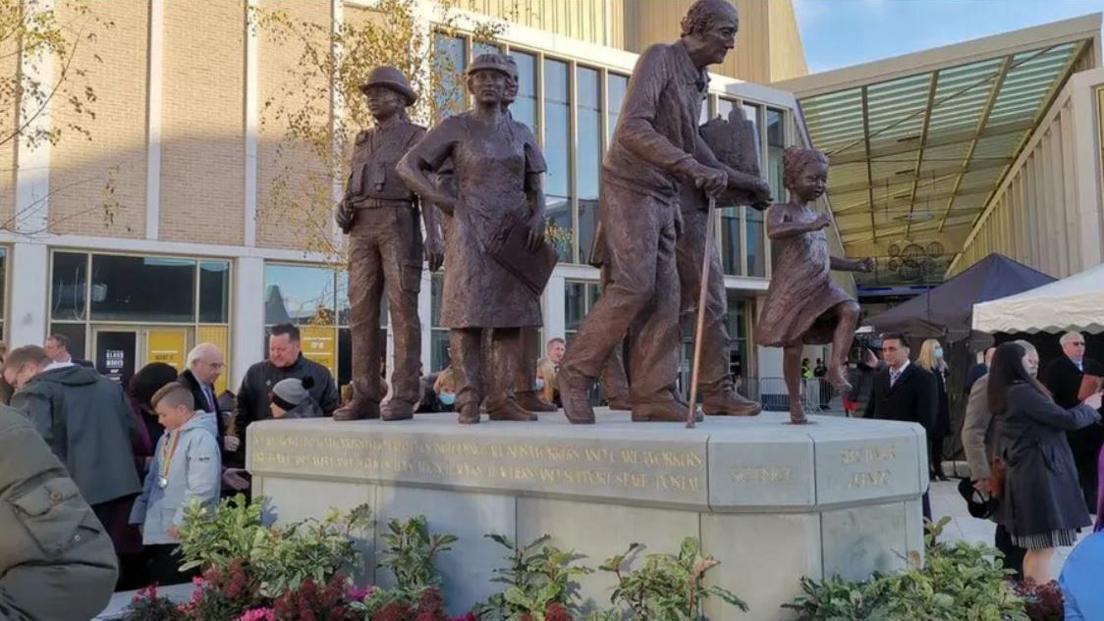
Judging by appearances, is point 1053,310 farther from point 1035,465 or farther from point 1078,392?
point 1035,465

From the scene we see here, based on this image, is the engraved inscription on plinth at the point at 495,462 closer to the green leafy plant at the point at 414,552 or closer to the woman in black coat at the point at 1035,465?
the green leafy plant at the point at 414,552

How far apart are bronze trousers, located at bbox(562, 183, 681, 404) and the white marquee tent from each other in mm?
7210

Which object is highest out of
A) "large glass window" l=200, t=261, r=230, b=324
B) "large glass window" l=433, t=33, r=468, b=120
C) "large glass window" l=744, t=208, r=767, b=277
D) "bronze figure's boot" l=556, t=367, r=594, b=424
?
"large glass window" l=433, t=33, r=468, b=120

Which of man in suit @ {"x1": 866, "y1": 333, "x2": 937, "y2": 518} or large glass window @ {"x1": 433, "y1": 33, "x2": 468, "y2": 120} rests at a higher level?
large glass window @ {"x1": 433, "y1": 33, "x2": 468, "y2": 120}

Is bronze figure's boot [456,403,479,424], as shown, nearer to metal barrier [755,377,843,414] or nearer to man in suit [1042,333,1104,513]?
man in suit [1042,333,1104,513]

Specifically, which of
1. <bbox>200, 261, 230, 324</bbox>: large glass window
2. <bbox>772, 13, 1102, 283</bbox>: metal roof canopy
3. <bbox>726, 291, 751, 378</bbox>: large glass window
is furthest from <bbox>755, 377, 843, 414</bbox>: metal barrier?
<bbox>200, 261, 230, 324</bbox>: large glass window

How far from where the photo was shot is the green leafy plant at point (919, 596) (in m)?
3.78

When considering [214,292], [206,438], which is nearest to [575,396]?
[206,438]

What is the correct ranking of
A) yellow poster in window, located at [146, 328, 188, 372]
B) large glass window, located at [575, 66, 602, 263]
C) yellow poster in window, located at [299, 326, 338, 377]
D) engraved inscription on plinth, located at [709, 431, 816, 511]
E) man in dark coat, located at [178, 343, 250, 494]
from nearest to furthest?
engraved inscription on plinth, located at [709, 431, 816, 511]
man in dark coat, located at [178, 343, 250, 494]
yellow poster in window, located at [146, 328, 188, 372]
yellow poster in window, located at [299, 326, 338, 377]
large glass window, located at [575, 66, 602, 263]

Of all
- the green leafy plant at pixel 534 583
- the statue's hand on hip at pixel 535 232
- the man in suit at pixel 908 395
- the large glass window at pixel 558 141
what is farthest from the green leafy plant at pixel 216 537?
the large glass window at pixel 558 141

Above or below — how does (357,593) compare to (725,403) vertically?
below

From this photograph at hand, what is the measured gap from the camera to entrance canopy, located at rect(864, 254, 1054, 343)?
14.4m

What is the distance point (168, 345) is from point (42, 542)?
1897cm

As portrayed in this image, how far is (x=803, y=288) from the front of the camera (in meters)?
5.29
